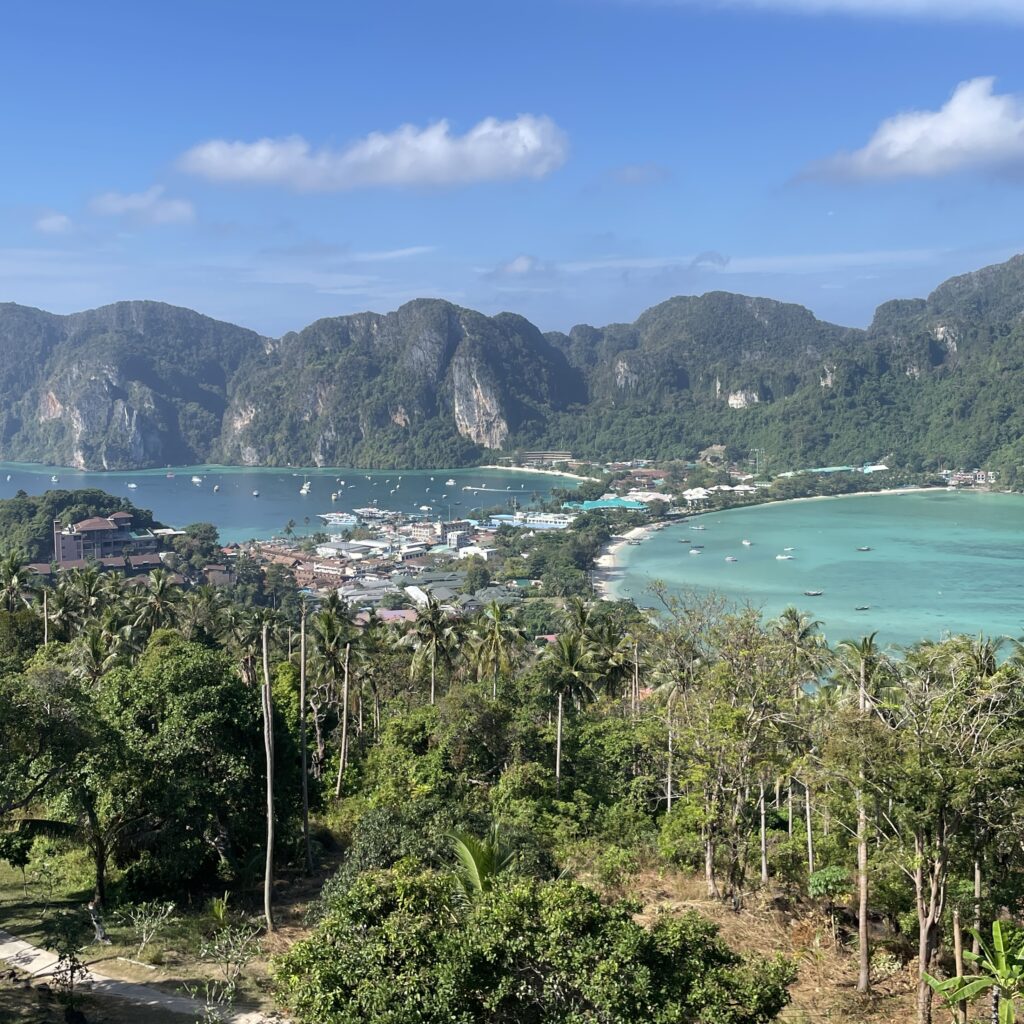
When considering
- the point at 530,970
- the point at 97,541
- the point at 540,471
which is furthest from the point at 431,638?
the point at 540,471

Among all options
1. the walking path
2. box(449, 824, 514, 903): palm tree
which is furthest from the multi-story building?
box(449, 824, 514, 903): palm tree

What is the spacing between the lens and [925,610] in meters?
55.3

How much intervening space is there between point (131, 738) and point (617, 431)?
16350cm

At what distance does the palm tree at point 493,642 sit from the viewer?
83.3ft

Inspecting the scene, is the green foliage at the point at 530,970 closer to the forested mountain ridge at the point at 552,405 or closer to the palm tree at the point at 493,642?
the palm tree at the point at 493,642

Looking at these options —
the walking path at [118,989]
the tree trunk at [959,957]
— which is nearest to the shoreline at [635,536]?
the walking path at [118,989]

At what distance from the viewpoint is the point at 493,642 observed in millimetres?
25328

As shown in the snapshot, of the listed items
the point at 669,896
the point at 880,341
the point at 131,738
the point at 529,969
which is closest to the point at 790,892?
the point at 669,896

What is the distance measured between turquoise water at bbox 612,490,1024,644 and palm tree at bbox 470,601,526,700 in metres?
15.6

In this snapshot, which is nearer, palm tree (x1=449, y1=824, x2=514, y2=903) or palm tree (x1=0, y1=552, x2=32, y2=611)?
palm tree (x1=449, y1=824, x2=514, y2=903)

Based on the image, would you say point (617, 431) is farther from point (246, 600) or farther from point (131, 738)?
point (131, 738)

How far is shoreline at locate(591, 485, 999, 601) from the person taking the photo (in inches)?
2685

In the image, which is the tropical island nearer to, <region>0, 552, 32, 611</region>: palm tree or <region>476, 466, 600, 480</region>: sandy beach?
<region>0, 552, 32, 611</region>: palm tree

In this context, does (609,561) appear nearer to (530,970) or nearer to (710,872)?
(710,872)
